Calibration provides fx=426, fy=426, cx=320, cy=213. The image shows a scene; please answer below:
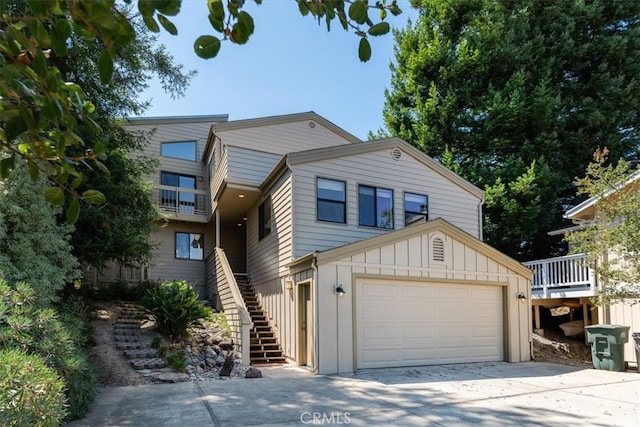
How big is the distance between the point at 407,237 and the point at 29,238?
7303 mm

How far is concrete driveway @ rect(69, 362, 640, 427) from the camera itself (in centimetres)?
531

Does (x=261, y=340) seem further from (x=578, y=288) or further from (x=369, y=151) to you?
(x=578, y=288)

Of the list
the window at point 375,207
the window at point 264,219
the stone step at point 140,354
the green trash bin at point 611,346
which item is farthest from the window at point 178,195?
the green trash bin at point 611,346

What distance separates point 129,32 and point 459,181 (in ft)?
41.5

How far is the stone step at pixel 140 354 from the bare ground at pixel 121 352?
104mm

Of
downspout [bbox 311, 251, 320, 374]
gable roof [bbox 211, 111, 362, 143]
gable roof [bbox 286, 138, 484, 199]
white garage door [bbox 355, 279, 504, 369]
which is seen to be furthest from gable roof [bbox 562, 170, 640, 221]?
gable roof [bbox 211, 111, 362, 143]

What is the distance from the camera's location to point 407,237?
31.8 feet

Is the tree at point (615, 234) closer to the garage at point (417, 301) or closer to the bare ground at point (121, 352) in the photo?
the garage at point (417, 301)

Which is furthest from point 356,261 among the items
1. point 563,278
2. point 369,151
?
point 563,278

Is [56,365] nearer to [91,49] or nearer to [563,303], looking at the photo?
[91,49]

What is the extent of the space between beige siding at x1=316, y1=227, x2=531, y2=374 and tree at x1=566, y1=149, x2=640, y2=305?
5.96 feet

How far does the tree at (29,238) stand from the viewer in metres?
6.73

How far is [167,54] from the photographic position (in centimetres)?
1227

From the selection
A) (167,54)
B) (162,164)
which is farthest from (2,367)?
(162,164)
